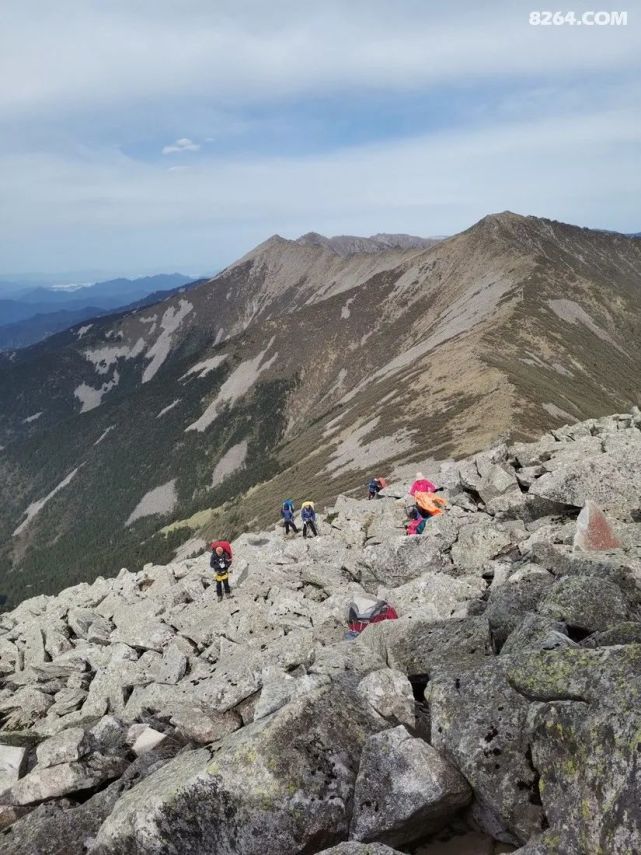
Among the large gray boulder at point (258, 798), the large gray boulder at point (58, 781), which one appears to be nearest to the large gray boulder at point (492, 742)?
the large gray boulder at point (258, 798)

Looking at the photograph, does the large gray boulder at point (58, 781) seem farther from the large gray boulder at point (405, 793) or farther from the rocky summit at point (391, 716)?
the large gray boulder at point (405, 793)

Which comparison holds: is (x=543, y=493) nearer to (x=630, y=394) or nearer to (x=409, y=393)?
(x=409, y=393)

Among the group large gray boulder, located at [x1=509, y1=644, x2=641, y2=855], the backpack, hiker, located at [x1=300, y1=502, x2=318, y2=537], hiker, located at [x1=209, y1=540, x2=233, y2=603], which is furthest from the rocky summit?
hiker, located at [x1=300, y1=502, x2=318, y2=537]

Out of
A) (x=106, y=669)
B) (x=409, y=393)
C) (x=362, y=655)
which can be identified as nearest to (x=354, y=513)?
(x=106, y=669)

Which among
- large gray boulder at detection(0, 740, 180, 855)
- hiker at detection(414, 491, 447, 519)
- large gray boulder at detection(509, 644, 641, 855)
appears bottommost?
large gray boulder at detection(0, 740, 180, 855)

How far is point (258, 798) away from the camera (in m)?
9.23

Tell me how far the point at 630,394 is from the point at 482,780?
16247cm

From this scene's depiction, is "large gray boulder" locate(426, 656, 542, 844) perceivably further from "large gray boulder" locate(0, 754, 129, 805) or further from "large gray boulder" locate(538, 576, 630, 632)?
"large gray boulder" locate(0, 754, 129, 805)

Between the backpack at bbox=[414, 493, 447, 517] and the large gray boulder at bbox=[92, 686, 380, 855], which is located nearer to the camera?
the large gray boulder at bbox=[92, 686, 380, 855]

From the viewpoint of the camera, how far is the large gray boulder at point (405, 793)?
8.79m

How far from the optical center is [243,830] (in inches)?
360

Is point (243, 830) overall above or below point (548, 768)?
below

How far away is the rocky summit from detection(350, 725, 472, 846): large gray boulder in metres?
0.03

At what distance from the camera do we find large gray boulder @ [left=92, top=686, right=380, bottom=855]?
914cm
